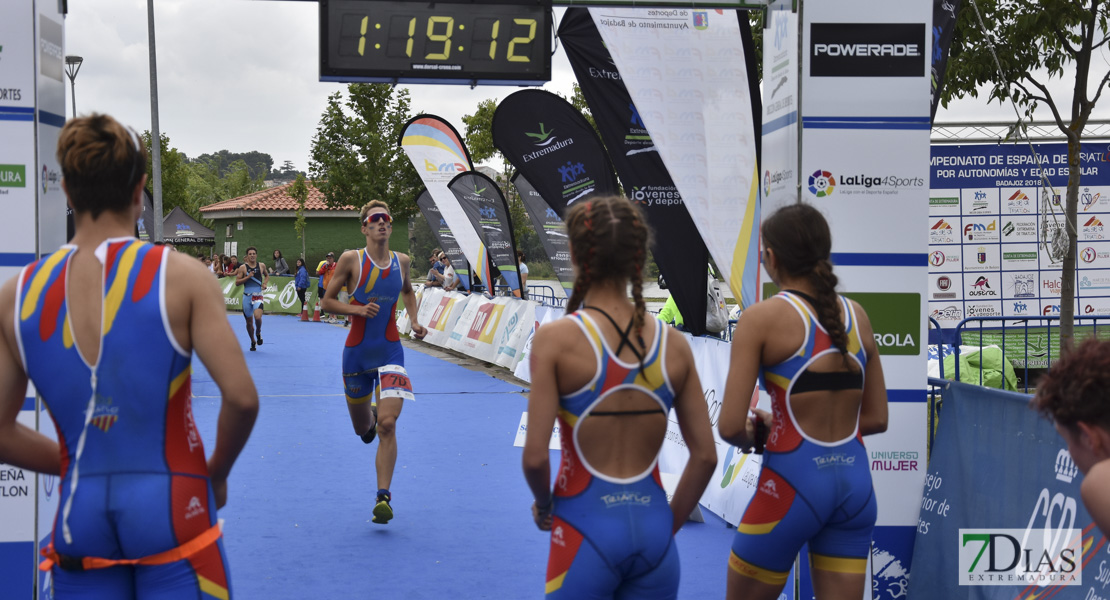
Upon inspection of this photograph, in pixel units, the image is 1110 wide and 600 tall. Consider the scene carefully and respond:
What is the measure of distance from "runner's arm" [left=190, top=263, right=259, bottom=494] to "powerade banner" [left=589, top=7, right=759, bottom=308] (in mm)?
4704

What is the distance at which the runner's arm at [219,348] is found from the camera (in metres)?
2.43

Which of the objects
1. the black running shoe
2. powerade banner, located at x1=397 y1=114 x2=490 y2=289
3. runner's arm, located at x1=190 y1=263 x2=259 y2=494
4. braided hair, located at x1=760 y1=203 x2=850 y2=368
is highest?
powerade banner, located at x1=397 y1=114 x2=490 y2=289

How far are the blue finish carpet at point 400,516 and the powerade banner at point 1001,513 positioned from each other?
1340mm

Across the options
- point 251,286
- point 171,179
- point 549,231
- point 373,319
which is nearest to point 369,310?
point 373,319

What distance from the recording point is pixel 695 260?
8.42 m

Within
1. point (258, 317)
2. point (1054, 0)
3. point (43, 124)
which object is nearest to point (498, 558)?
point (43, 124)

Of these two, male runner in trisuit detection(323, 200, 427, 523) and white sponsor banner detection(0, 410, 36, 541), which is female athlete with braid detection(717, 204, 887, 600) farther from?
male runner in trisuit detection(323, 200, 427, 523)

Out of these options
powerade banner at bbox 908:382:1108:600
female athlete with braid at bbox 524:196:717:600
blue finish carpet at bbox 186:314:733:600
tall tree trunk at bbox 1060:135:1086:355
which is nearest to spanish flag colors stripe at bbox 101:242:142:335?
female athlete with braid at bbox 524:196:717:600

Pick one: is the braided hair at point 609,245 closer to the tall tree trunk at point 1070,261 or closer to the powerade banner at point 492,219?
the tall tree trunk at point 1070,261

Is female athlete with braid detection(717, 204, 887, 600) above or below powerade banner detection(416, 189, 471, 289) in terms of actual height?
below

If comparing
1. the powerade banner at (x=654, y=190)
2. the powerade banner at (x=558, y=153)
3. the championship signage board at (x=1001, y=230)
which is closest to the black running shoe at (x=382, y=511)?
the powerade banner at (x=654, y=190)

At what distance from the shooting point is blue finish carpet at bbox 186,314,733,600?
224 inches

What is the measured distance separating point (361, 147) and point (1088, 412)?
127ft

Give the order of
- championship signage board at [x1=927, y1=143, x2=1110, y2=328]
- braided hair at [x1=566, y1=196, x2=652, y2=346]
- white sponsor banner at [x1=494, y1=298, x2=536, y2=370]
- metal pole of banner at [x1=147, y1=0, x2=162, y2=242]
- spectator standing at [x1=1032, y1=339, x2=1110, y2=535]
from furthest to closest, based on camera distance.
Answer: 1. metal pole of banner at [x1=147, y1=0, x2=162, y2=242]
2. white sponsor banner at [x1=494, y1=298, x2=536, y2=370]
3. championship signage board at [x1=927, y1=143, x2=1110, y2=328]
4. braided hair at [x1=566, y1=196, x2=652, y2=346]
5. spectator standing at [x1=1032, y1=339, x2=1110, y2=535]
